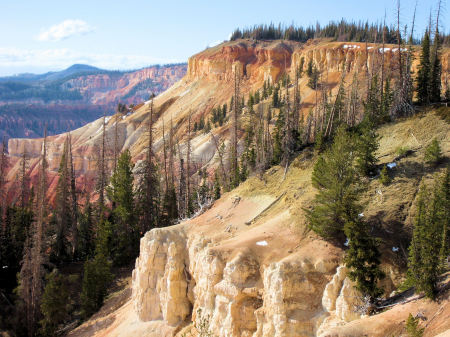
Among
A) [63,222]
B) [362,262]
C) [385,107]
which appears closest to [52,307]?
[63,222]

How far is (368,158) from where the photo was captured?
84.2 feet

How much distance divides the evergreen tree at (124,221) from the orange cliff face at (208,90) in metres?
41.6

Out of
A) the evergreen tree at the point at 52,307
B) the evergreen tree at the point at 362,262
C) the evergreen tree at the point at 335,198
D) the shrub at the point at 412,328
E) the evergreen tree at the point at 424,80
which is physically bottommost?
the evergreen tree at the point at 52,307

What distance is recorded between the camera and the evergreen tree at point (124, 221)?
41000mm

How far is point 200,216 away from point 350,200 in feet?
50.4

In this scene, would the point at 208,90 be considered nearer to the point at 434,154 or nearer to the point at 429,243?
the point at 434,154

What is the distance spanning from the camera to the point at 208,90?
13150 cm

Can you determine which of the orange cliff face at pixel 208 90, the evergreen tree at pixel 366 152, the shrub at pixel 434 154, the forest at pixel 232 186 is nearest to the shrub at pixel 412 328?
the forest at pixel 232 186

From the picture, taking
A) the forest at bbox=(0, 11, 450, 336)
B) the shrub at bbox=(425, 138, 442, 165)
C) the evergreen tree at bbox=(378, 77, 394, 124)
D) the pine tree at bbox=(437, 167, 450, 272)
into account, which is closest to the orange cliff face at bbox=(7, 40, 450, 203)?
the forest at bbox=(0, 11, 450, 336)

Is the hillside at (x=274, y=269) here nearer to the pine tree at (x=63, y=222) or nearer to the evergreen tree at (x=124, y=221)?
the evergreen tree at (x=124, y=221)

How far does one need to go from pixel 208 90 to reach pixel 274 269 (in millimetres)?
115454

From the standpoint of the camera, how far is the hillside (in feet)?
61.5

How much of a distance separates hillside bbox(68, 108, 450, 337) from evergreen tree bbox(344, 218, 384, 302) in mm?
761

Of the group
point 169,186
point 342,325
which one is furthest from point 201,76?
point 342,325
